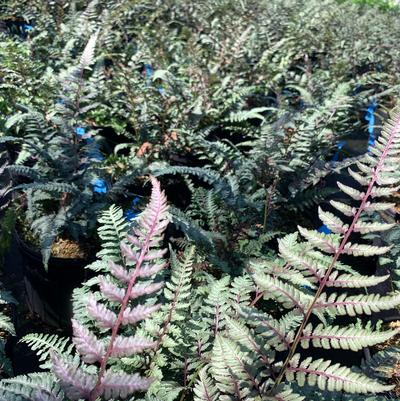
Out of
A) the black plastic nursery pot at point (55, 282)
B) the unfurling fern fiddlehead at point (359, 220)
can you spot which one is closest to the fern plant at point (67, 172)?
the black plastic nursery pot at point (55, 282)

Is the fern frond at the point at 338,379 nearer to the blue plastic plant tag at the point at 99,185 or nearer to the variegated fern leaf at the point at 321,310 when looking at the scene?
the variegated fern leaf at the point at 321,310

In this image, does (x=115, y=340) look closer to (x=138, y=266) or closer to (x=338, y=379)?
(x=138, y=266)

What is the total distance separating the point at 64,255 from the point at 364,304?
5.77 ft

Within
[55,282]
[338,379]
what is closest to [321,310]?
[338,379]

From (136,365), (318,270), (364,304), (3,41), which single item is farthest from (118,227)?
(3,41)

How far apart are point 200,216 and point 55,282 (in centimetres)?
76

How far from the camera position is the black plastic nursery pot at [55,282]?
93.0 inches

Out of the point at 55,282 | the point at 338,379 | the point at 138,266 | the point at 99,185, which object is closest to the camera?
the point at 138,266

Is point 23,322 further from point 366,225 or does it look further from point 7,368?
point 366,225

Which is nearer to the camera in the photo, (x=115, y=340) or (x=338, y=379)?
(x=115, y=340)

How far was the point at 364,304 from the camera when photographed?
3.21 ft

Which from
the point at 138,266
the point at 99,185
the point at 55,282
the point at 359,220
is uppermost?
the point at 359,220

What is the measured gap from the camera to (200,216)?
2.49 m

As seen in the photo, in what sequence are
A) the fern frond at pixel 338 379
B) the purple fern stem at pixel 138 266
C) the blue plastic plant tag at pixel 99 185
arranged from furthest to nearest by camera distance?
1. the blue plastic plant tag at pixel 99 185
2. the fern frond at pixel 338 379
3. the purple fern stem at pixel 138 266
